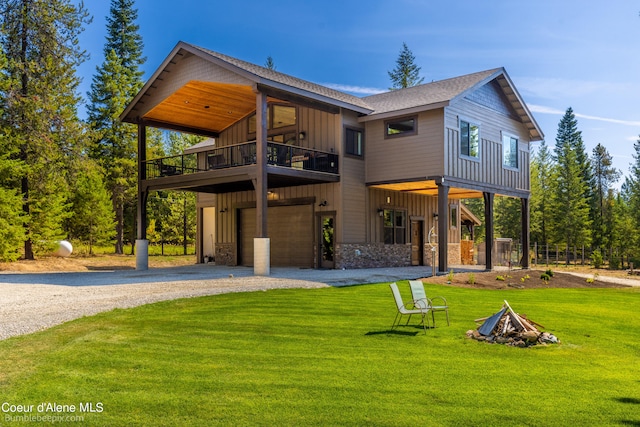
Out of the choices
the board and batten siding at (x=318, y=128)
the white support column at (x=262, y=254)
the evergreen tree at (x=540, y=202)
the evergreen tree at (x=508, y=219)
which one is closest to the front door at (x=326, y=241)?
the board and batten siding at (x=318, y=128)

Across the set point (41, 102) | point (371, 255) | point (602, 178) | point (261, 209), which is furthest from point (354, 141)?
point (602, 178)

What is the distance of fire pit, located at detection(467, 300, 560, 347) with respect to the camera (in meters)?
7.29

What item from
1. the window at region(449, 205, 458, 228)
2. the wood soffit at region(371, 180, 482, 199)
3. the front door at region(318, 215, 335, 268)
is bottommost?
the front door at region(318, 215, 335, 268)

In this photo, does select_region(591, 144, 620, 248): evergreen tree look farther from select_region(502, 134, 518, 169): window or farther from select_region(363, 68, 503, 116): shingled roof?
select_region(363, 68, 503, 116): shingled roof

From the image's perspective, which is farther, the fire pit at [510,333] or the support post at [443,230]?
the support post at [443,230]

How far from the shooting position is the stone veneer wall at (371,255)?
20.1m

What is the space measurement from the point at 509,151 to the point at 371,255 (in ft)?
25.6

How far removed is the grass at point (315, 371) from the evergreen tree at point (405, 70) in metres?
42.6

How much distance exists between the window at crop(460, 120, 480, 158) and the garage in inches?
241

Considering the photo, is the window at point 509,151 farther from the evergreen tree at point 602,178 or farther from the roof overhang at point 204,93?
the evergreen tree at point 602,178

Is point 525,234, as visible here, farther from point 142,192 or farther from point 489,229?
point 142,192

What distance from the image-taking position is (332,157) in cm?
2020

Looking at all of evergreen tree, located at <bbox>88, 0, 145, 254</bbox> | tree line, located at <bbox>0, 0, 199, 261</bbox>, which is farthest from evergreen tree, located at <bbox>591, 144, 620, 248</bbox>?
tree line, located at <bbox>0, 0, 199, 261</bbox>

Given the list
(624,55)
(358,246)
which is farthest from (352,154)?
(624,55)
